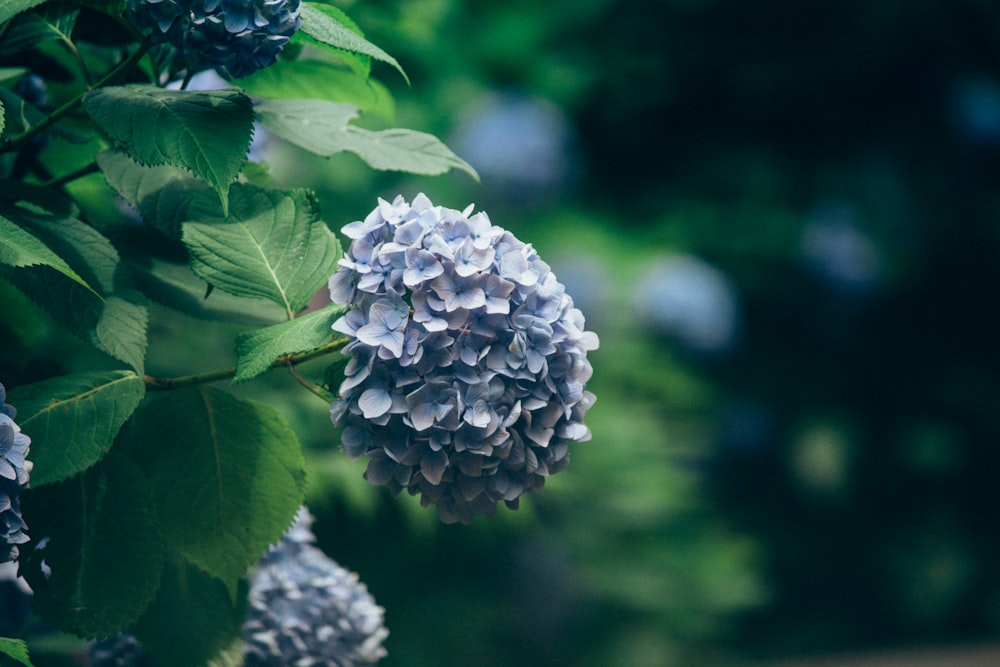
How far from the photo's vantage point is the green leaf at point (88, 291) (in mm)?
468

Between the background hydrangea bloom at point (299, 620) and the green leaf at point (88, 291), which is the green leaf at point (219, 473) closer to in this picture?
the green leaf at point (88, 291)

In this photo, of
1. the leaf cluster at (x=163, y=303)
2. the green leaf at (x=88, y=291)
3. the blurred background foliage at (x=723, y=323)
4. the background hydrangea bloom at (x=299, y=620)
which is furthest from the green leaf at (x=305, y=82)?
the blurred background foliage at (x=723, y=323)

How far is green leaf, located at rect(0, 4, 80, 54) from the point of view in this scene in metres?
0.53

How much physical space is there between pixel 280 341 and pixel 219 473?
0.09 meters

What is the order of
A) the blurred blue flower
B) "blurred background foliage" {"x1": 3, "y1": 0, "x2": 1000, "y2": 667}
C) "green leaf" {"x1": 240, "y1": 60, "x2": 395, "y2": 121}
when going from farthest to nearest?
the blurred blue flower
"blurred background foliage" {"x1": 3, "y1": 0, "x2": 1000, "y2": 667}
"green leaf" {"x1": 240, "y1": 60, "x2": 395, "y2": 121}

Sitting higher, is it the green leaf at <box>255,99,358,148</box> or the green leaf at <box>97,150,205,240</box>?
the green leaf at <box>255,99,358,148</box>

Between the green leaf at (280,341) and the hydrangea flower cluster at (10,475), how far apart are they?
3.5 inches

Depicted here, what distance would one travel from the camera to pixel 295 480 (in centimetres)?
52

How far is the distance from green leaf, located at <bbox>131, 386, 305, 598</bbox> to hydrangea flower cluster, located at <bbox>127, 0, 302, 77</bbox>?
17cm

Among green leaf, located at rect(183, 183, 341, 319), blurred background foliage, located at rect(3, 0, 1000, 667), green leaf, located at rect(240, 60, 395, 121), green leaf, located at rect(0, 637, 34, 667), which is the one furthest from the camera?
blurred background foliage, located at rect(3, 0, 1000, 667)

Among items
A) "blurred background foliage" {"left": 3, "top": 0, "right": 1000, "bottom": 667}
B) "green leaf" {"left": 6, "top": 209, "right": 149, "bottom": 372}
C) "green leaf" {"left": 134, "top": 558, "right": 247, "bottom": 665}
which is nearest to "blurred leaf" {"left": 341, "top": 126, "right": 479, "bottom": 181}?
"green leaf" {"left": 6, "top": 209, "right": 149, "bottom": 372}

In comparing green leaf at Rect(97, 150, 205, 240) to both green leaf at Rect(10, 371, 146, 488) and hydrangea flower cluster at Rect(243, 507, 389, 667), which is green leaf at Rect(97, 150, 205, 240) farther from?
hydrangea flower cluster at Rect(243, 507, 389, 667)

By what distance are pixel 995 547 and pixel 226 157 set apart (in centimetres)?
232

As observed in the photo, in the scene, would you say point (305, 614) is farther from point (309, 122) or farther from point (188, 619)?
point (309, 122)
